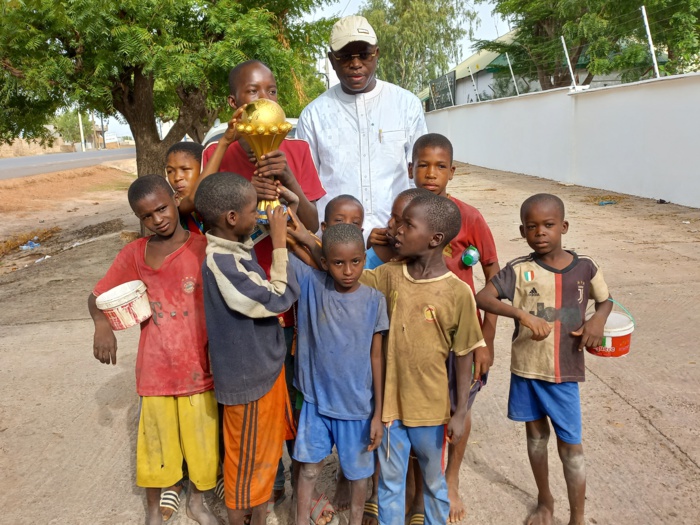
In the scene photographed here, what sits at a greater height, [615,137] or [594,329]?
[615,137]

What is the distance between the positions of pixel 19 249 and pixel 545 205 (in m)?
10.3

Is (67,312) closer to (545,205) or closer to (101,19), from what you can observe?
(101,19)

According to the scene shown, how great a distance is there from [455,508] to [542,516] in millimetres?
357

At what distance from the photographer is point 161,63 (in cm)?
586

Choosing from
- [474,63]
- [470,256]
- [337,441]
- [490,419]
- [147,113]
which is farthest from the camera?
[474,63]

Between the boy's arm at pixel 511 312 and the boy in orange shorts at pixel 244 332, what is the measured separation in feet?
2.45

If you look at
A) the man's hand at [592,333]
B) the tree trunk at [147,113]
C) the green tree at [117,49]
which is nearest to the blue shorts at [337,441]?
the man's hand at [592,333]

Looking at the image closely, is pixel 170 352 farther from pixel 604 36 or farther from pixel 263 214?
pixel 604 36

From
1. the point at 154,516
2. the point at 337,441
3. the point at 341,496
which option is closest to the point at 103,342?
the point at 154,516

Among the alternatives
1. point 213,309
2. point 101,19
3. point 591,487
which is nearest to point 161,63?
point 101,19

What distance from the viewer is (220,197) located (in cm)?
195

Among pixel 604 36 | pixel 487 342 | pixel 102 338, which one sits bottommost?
pixel 487 342

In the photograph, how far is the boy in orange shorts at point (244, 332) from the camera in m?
1.95

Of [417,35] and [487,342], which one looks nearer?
[487,342]
